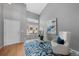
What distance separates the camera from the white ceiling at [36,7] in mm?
1927

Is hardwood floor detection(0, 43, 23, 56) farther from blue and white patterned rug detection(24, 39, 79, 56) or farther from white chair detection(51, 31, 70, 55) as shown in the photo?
white chair detection(51, 31, 70, 55)

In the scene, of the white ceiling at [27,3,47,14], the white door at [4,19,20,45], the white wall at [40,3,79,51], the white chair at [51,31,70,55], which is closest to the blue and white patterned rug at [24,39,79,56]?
the white chair at [51,31,70,55]

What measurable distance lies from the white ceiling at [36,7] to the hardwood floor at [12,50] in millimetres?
671

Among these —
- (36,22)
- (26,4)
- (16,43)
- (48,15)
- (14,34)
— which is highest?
(26,4)

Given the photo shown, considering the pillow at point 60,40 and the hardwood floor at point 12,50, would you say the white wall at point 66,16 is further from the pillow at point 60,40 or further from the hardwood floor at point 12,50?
the hardwood floor at point 12,50

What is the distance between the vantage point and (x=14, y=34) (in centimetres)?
192

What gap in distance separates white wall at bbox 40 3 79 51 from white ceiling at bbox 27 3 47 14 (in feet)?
0.22

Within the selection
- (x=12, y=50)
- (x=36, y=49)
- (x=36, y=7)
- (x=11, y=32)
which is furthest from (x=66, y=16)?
(x=12, y=50)

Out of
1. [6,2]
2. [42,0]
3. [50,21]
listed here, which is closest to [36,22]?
[50,21]

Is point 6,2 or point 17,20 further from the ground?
point 6,2

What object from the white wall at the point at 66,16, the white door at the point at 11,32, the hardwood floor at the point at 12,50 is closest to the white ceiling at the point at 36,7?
the white wall at the point at 66,16

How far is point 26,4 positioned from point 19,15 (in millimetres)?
240

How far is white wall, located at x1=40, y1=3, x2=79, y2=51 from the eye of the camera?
184 centimetres

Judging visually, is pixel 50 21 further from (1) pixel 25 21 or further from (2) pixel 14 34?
(2) pixel 14 34
